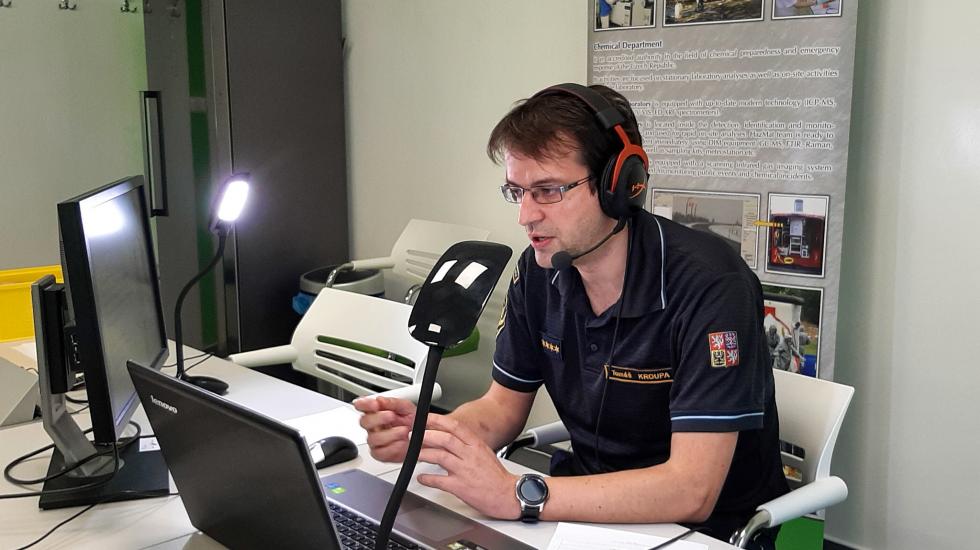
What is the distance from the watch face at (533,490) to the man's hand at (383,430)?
0.24 m

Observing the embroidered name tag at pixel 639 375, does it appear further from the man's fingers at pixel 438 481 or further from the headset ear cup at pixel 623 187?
the man's fingers at pixel 438 481

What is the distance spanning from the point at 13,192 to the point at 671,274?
318 centimetres

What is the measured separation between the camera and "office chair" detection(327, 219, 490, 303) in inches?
127

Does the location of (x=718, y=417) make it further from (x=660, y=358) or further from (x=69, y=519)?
(x=69, y=519)

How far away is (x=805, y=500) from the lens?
1.45 m

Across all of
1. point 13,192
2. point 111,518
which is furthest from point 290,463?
point 13,192

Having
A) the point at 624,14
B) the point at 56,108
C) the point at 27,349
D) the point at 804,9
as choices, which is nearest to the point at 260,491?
the point at 27,349

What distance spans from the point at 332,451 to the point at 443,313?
0.64 metres

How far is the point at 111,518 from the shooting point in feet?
4.23

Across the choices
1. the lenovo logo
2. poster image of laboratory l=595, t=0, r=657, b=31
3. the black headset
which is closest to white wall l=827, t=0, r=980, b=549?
poster image of laboratory l=595, t=0, r=657, b=31

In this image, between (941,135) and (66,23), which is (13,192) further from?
(941,135)

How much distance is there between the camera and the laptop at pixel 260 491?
925 millimetres

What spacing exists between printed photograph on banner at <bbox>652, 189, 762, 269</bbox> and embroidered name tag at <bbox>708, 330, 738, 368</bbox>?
3.56ft

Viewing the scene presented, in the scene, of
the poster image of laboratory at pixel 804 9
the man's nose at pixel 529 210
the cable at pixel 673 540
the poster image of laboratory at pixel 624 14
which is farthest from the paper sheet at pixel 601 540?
the poster image of laboratory at pixel 624 14
